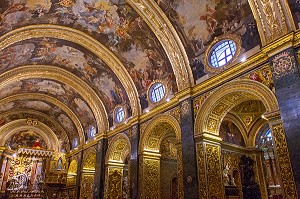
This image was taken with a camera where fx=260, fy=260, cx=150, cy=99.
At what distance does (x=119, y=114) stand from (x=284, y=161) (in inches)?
501

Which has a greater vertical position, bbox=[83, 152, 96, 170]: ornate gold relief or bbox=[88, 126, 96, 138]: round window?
bbox=[88, 126, 96, 138]: round window

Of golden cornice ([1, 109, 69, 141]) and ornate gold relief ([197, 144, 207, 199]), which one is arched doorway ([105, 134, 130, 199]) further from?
golden cornice ([1, 109, 69, 141])

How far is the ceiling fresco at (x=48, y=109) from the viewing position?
2444 centimetres

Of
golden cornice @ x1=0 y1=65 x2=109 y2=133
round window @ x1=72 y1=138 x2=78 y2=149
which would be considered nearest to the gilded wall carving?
golden cornice @ x1=0 y1=65 x2=109 y2=133

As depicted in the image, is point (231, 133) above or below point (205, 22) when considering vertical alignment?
below

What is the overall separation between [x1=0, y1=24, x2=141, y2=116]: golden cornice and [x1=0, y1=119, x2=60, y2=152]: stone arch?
1522 cm

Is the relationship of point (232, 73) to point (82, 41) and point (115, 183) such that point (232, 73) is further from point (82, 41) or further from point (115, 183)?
point (115, 183)

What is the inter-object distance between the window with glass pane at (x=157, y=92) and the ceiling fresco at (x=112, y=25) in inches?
16.7

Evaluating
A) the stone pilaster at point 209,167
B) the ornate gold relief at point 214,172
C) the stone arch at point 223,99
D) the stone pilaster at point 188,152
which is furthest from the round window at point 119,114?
the ornate gold relief at point 214,172

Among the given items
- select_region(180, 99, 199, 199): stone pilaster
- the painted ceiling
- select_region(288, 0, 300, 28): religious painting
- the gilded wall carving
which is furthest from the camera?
the gilded wall carving

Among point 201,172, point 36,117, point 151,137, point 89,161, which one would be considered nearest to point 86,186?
point 89,161

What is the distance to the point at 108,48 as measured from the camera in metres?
16.2

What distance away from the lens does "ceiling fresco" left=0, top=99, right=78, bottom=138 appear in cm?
2444

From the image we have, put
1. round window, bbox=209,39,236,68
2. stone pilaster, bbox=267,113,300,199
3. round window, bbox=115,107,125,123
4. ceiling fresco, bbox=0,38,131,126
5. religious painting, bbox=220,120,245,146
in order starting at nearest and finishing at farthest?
stone pilaster, bbox=267,113,300,199 → round window, bbox=209,39,236,68 → religious painting, bbox=220,120,245,146 → ceiling fresco, bbox=0,38,131,126 → round window, bbox=115,107,125,123
